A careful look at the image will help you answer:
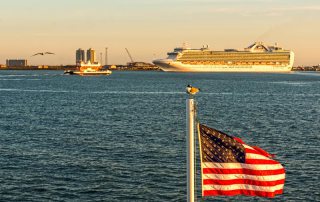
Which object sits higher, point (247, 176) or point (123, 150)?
point (247, 176)

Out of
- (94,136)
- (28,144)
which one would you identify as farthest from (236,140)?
(94,136)

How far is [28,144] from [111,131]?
39.1 feet

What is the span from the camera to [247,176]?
44.3ft

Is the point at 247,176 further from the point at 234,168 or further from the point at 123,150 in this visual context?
the point at 123,150

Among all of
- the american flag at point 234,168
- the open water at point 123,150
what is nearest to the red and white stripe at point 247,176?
the american flag at point 234,168

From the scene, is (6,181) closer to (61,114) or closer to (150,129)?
(150,129)

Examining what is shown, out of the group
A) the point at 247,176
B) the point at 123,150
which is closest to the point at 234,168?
the point at 247,176

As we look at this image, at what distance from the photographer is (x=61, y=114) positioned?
257 feet

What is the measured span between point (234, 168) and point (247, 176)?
395 millimetres

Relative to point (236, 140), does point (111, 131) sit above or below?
below

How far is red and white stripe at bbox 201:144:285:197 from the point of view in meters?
13.3

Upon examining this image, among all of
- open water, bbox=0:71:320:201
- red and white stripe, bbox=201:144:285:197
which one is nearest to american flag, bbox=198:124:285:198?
red and white stripe, bbox=201:144:285:197

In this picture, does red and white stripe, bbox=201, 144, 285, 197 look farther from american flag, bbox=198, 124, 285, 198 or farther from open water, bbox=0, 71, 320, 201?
open water, bbox=0, 71, 320, 201

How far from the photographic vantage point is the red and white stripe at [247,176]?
13344 millimetres
